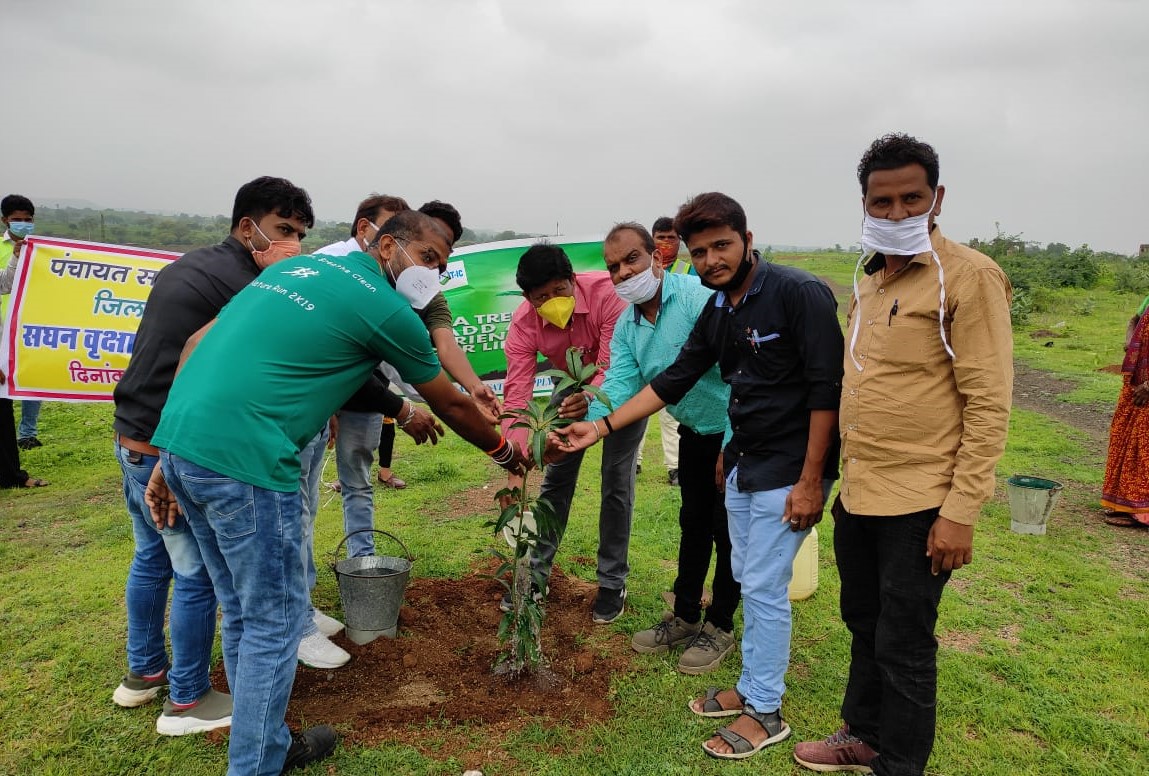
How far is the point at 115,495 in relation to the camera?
654 centimetres

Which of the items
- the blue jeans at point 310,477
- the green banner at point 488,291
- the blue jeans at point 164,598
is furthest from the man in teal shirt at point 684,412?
the green banner at point 488,291

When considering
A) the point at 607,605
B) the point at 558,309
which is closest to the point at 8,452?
the point at 558,309

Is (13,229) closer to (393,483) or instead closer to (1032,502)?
(393,483)

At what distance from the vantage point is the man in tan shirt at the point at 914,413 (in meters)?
2.31

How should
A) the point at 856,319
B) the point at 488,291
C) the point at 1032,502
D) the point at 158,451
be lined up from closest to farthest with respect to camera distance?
the point at 856,319, the point at 158,451, the point at 1032,502, the point at 488,291

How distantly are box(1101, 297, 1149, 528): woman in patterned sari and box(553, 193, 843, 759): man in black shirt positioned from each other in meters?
4.53

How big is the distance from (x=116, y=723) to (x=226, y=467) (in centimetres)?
169

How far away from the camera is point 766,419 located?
9.77 ft

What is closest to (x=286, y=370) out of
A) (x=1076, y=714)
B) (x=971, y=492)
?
(x=971, y=492)

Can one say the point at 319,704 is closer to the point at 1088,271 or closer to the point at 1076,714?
the point at 1076,714

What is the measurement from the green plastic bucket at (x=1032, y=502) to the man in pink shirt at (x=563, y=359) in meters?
3.40

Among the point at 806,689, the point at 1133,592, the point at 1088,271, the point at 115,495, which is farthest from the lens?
the point at 1088,271

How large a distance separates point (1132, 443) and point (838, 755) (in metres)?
4.80

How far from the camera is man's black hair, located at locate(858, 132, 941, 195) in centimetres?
240
